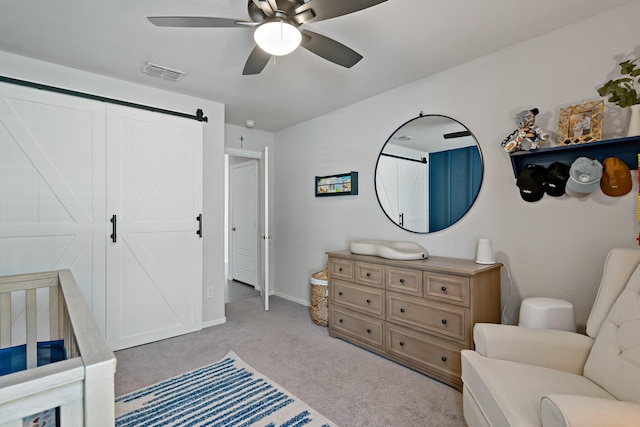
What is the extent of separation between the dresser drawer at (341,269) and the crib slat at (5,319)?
235 centimetres

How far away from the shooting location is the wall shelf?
1.89 metres

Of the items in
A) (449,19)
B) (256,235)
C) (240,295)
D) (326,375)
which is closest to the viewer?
(449,19)

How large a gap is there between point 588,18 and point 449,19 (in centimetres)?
91

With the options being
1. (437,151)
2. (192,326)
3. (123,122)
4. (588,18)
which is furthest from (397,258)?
(123,122)

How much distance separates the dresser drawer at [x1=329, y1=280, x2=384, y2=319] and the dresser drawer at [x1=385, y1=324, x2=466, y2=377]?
20cm

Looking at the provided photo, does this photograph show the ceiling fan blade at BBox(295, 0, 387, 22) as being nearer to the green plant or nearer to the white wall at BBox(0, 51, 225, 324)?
the green plant

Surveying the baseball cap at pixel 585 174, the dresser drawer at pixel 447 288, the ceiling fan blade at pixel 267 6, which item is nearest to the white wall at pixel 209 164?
the ceiling fan blade at pixel 267 6

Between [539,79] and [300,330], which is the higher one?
[539,79]

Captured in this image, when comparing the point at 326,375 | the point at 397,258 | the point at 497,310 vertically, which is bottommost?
the point at 326,375

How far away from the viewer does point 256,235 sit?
5.14 meters

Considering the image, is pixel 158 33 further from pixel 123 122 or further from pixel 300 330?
pixel 300 330

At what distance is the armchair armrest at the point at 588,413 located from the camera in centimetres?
97

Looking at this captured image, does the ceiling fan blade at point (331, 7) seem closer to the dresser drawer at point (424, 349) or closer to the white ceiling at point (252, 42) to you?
the white ceiling at point (252, 42)

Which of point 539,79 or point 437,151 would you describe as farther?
point 437,151
